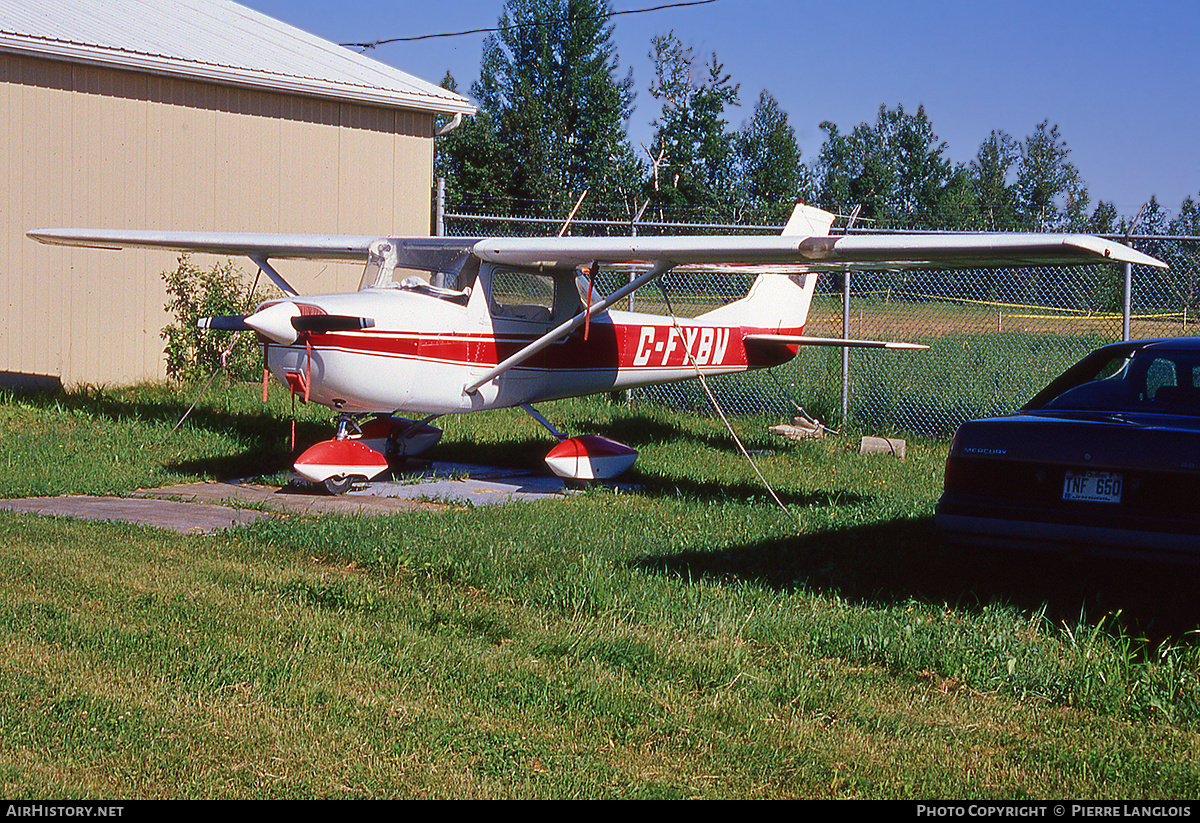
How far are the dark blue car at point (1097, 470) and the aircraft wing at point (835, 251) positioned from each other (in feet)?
2.64

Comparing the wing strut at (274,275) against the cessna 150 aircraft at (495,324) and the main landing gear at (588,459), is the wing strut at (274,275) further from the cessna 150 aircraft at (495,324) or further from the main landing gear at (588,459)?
the main landing gear at (588,459)

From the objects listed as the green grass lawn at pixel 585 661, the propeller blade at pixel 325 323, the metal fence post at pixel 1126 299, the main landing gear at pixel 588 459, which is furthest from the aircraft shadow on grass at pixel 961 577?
the metal fence post at pixel 1126 299

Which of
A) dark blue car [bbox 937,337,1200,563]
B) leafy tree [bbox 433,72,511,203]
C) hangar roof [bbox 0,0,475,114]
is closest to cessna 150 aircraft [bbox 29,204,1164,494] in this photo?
dark blue car [bbox 937,337,1200,563]

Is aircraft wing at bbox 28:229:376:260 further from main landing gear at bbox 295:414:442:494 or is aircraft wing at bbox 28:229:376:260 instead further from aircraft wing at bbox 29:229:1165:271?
main landing gear at bbox 295:414:442:494

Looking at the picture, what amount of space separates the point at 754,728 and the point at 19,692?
2.72 meters

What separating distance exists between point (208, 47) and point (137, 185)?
2.45 m

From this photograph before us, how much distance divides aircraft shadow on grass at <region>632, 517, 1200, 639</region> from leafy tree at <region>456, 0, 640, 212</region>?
4422 cm

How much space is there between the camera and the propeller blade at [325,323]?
8.64 meters

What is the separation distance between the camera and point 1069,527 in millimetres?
5031

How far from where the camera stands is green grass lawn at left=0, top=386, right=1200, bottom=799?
368 centimetres

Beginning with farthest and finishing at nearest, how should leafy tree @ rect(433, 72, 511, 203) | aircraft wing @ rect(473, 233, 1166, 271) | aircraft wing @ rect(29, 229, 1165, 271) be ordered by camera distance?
leafy tree @ rect(433, 72, 511, 203)
aircraft wing @ rect(29, 229, 1165, 271)
aircraft wing @ rect(473, 233, 1166, 271)

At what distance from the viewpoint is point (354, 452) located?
30.6 feet

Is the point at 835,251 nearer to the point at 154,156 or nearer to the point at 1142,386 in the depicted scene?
the point at 1142,386
